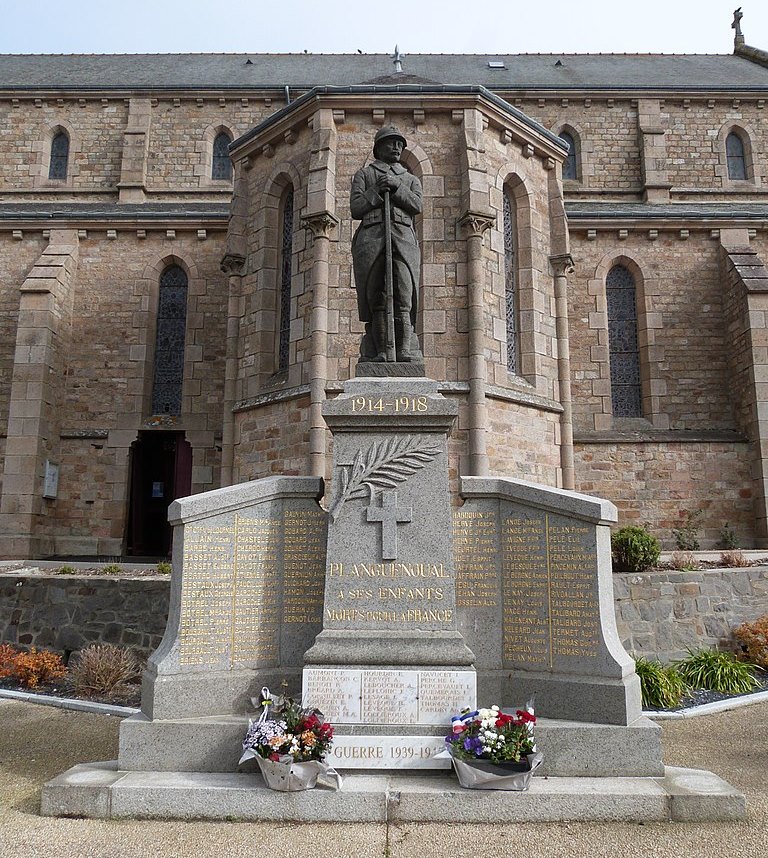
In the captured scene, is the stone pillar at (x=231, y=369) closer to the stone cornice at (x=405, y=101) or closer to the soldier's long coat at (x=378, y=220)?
the stone cornice at (x=405, y=101)

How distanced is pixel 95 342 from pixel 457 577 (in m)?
14.1

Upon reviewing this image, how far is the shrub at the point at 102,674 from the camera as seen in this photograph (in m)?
8.25

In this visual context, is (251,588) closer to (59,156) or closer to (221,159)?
(221,159)

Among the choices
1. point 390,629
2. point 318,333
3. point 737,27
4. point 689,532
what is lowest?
point 390,629

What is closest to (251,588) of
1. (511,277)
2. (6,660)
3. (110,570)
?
(6,660)

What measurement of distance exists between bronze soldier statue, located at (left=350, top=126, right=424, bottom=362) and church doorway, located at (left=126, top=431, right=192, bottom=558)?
11.6 metres

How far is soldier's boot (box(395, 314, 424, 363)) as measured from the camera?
237 inches

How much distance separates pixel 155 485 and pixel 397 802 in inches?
557

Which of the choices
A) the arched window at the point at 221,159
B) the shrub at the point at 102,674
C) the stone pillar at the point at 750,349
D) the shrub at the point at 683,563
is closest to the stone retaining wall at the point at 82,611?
the shrub at the point at 102,674

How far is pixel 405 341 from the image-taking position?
606 cm

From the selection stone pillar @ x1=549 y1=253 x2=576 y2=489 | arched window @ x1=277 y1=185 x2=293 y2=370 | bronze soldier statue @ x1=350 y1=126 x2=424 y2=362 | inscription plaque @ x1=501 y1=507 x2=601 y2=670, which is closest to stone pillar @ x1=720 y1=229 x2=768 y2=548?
stone pillar @ x1=549 y1=253 x2=576 y2=489

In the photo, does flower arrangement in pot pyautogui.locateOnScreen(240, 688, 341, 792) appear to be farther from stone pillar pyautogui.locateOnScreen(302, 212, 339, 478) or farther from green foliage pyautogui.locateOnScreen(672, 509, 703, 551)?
green foliage pyautogui.locateOnScreen(672, 509, 703, 551)

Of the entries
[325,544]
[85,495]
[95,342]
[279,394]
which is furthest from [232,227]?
[325,544]

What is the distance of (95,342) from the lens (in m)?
17.1
